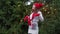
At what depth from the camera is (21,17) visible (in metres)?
7.79

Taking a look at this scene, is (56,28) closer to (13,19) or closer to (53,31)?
(53,31)

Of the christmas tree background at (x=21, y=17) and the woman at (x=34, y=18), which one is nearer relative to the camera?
the woman at (x=34, y=18)

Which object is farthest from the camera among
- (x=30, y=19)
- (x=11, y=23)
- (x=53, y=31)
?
(x=11, y=23)

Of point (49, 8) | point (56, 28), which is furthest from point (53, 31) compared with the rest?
point (49, 8)

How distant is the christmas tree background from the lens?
725cm

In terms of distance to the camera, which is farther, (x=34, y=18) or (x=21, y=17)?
(x=21, y=17)

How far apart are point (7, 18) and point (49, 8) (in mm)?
1202

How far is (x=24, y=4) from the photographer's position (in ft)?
26.0

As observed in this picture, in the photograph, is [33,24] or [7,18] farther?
[7,18]

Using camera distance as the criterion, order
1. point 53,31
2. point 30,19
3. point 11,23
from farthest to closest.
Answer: point 11,23 < point 53,31 < point 30,19

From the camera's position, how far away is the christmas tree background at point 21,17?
7250 millimetres

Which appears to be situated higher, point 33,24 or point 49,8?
point 49,8

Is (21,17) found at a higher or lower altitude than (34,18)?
higher

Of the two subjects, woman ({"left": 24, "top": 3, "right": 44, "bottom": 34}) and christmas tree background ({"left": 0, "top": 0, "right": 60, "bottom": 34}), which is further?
christmas tree background ({"left": 0, "top": 0, "right": 60, "bottom": 34})
